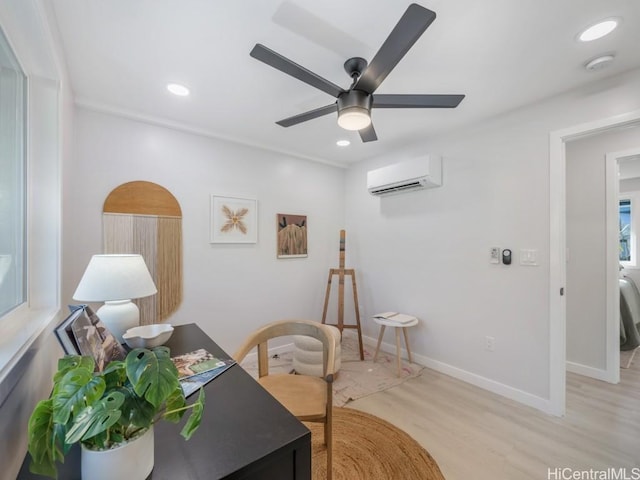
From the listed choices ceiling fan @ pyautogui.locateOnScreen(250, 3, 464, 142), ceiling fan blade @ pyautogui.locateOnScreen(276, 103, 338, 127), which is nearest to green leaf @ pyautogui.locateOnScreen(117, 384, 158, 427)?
ceiling fan @ pyautogui.locateOnScreen(250, 3, 464, 142)

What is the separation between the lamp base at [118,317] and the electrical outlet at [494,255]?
8.86ft

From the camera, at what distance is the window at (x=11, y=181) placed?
3.52ft

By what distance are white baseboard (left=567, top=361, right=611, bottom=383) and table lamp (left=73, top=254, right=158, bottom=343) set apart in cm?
381

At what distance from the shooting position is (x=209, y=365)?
4.06 feet

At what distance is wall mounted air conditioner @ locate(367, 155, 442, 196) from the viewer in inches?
112

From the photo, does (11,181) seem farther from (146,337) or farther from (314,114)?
(314,114)

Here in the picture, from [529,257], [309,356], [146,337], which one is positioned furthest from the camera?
[309,356]

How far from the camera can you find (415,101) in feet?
5.55

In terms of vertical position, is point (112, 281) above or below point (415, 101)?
below

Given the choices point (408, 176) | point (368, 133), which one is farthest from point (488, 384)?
point (368, 133)

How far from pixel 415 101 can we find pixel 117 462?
1930 mm

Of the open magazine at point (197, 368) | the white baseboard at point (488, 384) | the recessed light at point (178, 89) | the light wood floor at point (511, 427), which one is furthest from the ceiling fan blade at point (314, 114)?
the white baseboard at point (488, 384)

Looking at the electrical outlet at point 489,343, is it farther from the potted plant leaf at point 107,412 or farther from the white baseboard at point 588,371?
the potted plant leaf at point 107,412

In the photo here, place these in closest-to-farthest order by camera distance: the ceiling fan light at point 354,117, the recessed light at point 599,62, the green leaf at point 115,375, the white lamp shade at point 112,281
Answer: the green leaf at point 115,375 < the white lamp shade at point 112,281 < the ceiling fan light at point 354,117 < the recessed light at point 599,62
